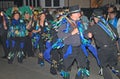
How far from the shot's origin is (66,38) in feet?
26.5

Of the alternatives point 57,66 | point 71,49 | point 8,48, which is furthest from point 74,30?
point 8,48

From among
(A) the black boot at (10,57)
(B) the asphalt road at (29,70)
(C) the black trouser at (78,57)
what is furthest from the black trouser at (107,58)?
(A) the black boot at (10,57)

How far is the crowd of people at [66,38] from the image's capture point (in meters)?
7.93

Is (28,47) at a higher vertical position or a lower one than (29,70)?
higher

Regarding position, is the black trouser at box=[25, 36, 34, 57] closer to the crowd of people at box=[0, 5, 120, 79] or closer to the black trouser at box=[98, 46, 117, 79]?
the crowd of people at box=[0, 5, 120, 79]

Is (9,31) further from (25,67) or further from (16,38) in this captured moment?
(25,67)

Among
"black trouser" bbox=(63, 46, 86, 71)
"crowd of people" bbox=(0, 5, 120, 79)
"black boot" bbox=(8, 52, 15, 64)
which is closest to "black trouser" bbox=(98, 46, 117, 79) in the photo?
"crowd of people" bbox=(0, 5, 120, 79)

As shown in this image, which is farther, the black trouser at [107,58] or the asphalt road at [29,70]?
the asphalt road at [29,70]

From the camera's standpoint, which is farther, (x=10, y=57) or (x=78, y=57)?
(x=10, y=57)

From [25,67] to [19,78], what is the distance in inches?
62.2

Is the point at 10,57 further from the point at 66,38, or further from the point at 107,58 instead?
the point at 107,58

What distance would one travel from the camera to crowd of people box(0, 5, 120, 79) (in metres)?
7.93

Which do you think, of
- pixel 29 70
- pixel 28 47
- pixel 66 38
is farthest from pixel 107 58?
pixel 28 47

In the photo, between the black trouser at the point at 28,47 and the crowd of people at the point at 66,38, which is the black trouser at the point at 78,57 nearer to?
the crowd of people at the point at 66,38
